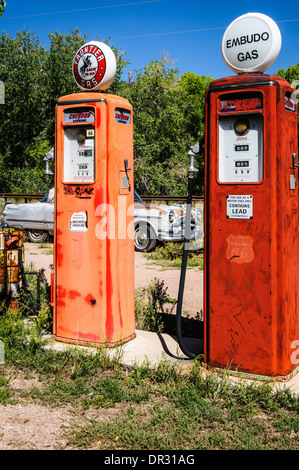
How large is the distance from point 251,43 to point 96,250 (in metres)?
2.35

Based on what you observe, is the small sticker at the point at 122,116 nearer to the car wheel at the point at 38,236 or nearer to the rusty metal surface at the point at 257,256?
the rusty metal surface at the point at 257,256

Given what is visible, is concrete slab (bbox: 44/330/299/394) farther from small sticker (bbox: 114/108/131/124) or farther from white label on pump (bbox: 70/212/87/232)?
small sticker (bbox: 114/108/131/124)

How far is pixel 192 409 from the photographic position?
3.79 m

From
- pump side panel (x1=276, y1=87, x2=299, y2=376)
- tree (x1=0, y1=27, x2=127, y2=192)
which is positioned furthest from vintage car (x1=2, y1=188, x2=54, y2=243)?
pump side panel (x1=276, y1=87, x2=299, y2=376)

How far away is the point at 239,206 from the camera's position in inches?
169

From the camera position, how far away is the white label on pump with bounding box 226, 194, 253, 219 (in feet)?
14.0

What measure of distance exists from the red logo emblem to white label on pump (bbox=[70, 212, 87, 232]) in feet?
4.21

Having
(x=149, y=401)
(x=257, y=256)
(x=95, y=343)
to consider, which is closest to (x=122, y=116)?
(x=257, y=256)

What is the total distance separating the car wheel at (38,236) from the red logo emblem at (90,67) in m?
10.5

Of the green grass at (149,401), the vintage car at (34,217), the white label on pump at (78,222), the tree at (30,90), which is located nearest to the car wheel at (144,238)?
the vintage car at (34,217)

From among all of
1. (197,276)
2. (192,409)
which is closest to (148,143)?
(197,276)

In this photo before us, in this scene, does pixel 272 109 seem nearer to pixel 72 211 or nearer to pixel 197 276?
pixel 72 211

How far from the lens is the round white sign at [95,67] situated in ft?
16.8

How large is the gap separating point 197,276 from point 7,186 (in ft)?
61.2
